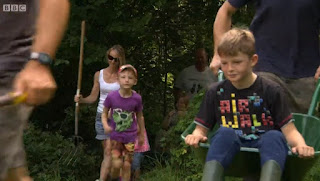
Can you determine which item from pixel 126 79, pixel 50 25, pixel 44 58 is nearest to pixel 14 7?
pixel 50 25

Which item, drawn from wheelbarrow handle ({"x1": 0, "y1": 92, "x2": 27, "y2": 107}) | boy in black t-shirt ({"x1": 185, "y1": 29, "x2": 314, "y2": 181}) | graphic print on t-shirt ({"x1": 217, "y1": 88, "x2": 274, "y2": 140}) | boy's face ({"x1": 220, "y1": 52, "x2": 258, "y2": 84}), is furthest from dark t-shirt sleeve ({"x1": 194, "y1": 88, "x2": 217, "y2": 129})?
wheelbarrow handle ({"x1": 0, "y1": 92, "x2": 27, "y2": 107})

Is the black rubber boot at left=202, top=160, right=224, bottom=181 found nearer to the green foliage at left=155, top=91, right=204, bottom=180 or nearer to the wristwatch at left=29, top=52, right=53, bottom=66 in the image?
the wristwatch at left=29, top=52, right=53, bottom=66

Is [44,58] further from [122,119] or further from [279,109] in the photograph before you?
[122,119]

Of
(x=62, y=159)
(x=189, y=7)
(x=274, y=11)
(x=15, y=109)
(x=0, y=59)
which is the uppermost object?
(x=189, y=7)

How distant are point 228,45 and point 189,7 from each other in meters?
8.24

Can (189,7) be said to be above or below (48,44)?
above

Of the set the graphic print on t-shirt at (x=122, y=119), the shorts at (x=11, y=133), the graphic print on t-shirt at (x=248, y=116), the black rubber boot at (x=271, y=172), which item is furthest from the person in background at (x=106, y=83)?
the shorts at (x=11, y=133)

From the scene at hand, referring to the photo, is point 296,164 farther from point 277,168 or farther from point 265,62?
point 265,62

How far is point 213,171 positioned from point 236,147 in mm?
187

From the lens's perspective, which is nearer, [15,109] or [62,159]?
[15,109]

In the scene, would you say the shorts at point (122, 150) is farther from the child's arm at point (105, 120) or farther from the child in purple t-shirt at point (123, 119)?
the child's arm at point (105, 120)

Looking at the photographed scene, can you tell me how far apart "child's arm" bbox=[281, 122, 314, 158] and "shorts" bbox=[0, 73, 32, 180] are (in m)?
1.43

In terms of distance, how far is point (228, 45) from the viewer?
13.7ft

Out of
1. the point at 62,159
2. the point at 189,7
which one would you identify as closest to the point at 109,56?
the point at 62,159
